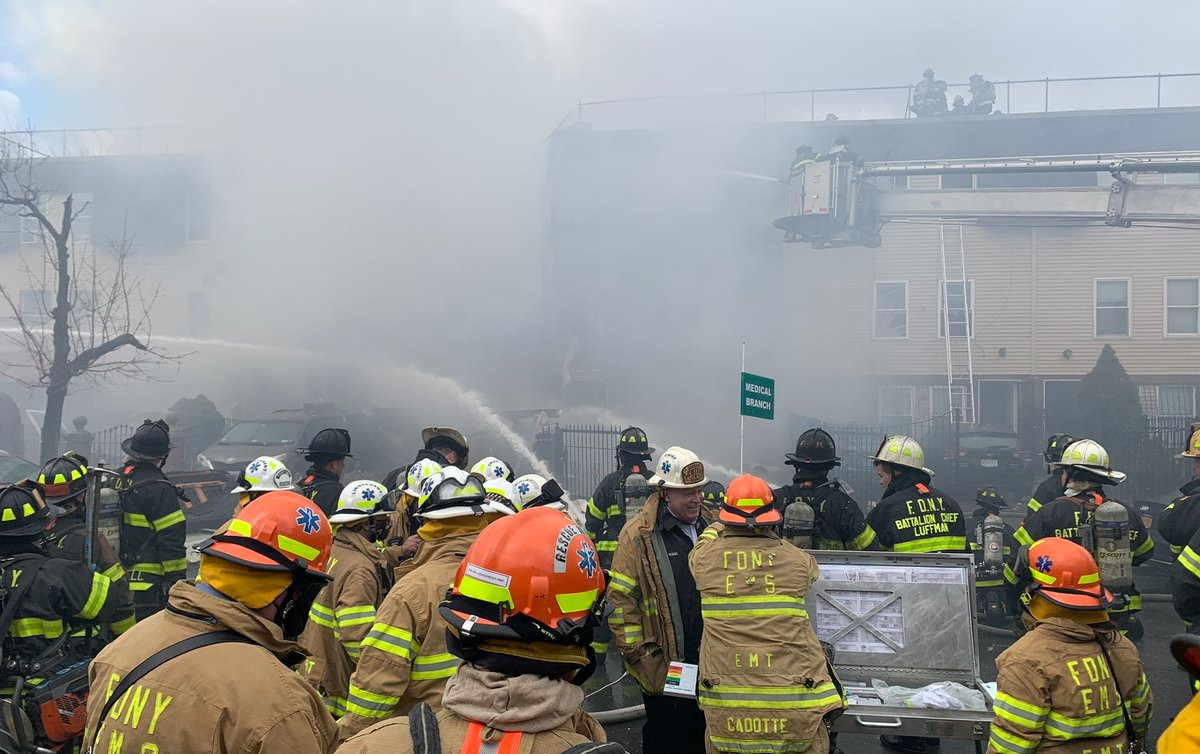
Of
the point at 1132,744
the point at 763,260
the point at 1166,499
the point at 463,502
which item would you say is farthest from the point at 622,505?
the point at 763,260

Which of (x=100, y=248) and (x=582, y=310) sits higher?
(x=100, y=248)

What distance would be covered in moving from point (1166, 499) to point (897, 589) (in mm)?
8954

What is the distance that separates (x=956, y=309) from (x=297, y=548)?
2169cm

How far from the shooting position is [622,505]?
6922 mm

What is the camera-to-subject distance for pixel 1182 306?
20.5 m

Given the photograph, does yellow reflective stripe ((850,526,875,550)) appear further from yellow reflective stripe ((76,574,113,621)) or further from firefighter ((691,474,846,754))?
yellow reflective stripe ((76,574,113,621))

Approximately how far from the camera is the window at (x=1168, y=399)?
66.1 feet

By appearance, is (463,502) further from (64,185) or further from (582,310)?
(64,185)

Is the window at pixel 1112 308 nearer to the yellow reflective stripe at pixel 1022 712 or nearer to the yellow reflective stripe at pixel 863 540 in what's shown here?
the yellow reflective stripe at pixel 863 540

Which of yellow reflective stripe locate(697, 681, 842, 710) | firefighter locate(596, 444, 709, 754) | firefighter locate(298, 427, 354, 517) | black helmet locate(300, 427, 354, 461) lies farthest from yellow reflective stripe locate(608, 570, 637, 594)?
black helmet locate(300, 427, 354, 461)

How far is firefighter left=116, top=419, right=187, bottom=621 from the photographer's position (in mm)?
5668

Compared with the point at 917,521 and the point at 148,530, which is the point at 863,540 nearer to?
the point at 917,521

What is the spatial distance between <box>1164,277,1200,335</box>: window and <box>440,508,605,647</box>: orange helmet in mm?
23413

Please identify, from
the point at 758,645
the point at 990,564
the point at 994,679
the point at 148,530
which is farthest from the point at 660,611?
the point at 990,564
